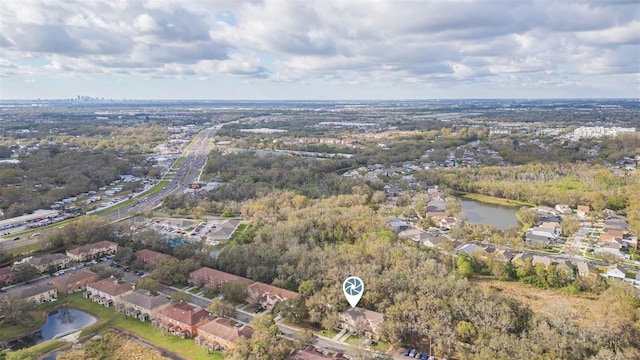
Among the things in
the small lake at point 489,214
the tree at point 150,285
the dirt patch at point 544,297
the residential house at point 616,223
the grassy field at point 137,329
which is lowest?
the small lake at point 489,214

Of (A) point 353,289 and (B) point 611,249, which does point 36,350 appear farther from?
(B) point 611,249

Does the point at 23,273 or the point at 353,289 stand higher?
the point at 353,289

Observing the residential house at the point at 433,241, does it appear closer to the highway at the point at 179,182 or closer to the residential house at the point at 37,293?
the residential house at the point at 37,293

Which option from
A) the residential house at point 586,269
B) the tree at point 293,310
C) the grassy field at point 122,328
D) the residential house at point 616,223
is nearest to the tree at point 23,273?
the grassy field at point 122,328

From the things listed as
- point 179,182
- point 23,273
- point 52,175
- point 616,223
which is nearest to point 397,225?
point 616,223

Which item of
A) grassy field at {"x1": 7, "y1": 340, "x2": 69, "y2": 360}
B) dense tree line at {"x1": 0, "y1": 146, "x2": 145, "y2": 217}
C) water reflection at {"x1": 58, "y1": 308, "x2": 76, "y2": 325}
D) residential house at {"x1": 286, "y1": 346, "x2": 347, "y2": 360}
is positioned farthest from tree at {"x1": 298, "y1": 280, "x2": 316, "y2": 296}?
dense tree line at {"x1": 0, "y1": 146, "x2": 145, "y2": 217}
